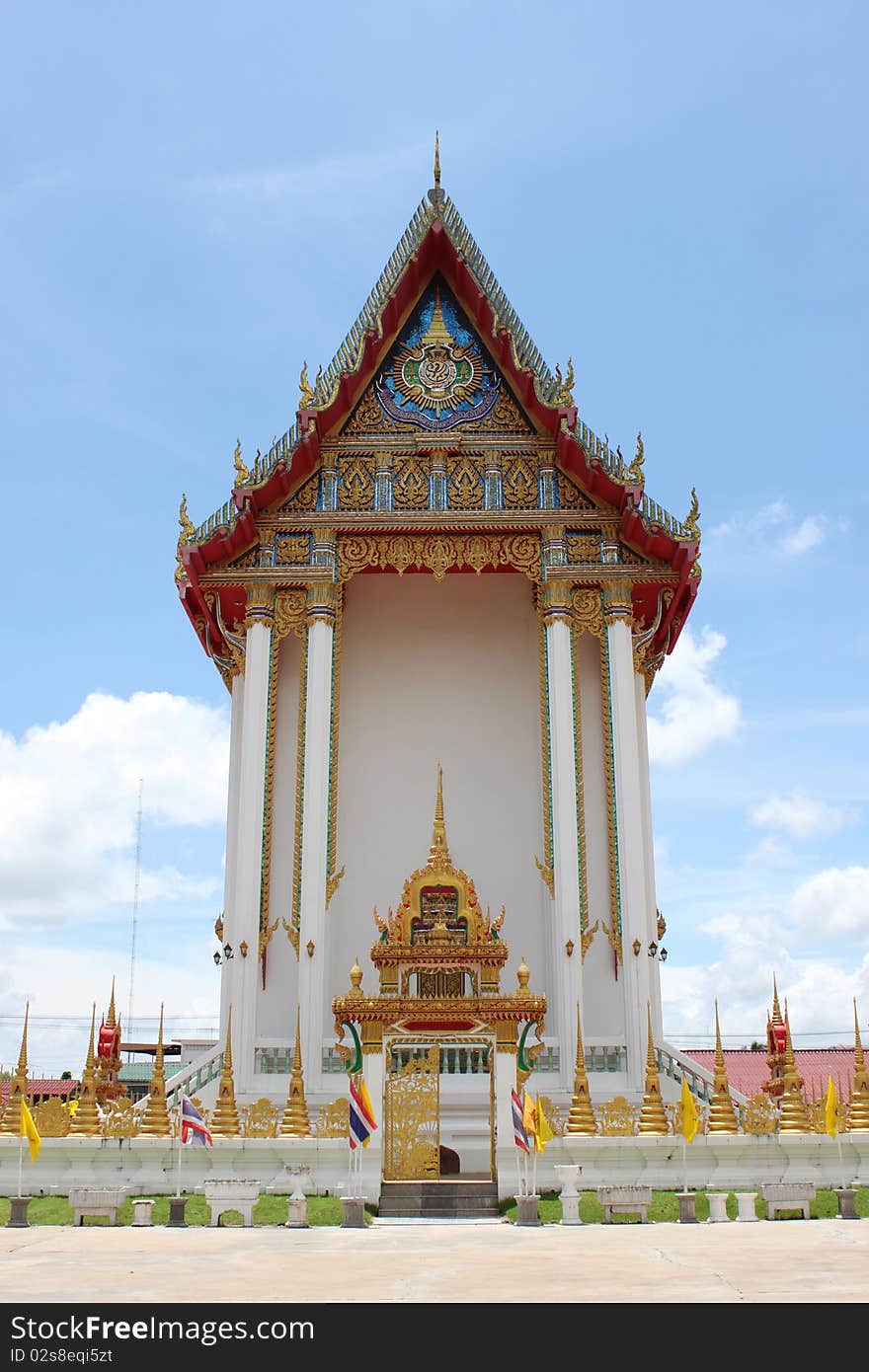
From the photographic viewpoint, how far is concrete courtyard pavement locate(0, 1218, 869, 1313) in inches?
207

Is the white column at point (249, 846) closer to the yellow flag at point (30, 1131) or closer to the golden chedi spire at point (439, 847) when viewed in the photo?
the golden chedi spire at point (439, 847)

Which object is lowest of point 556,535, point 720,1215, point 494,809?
point 720,1215

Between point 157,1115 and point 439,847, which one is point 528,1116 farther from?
point 439,847

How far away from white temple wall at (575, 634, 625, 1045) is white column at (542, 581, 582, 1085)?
0.31 meters

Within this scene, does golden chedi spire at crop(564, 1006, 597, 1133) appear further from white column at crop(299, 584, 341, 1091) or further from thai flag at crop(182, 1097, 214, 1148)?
white column at crop(299, 584, 341, 1091)

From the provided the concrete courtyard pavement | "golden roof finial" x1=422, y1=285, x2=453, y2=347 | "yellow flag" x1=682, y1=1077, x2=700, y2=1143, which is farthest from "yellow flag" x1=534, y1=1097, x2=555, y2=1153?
"golden roof finial" x1=422, y1=285, x2=453, y2=347

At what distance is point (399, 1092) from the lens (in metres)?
12.1

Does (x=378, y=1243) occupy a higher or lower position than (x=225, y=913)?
lower

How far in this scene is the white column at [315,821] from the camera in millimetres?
14914

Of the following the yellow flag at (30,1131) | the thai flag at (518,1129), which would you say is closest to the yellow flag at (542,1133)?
the thai flag at (518,1129)

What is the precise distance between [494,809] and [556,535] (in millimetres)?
3707
